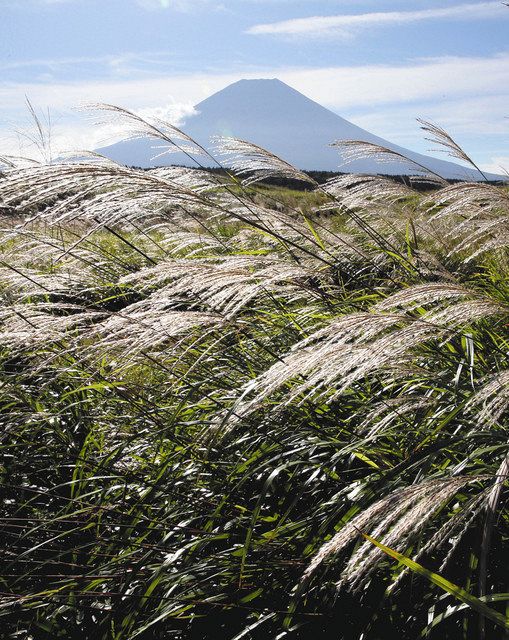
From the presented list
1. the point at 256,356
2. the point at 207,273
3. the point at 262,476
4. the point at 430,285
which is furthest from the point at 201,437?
the point at 430,285

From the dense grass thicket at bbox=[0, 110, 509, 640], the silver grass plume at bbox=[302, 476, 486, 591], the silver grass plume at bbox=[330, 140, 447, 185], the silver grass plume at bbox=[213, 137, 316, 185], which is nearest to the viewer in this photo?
the silver grass plume at bbox=[302, 476, 486, 591]

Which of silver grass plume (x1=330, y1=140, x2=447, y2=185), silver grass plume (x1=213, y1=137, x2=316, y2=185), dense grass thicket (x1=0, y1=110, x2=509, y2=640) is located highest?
silver grass plume (x1=330, y1=140, x2=447, y2=185)

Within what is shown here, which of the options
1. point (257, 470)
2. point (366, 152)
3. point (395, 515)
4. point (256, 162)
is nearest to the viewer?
point (395, 515)

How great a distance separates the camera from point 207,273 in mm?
2217

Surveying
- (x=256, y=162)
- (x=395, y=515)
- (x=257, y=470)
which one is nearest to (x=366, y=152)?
(x=256, y=162)

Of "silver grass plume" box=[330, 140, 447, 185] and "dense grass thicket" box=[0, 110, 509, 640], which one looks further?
"silver grass plume" box=[330, 140, 447, 185]

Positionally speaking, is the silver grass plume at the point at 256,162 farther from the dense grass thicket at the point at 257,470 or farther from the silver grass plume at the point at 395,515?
the silver grass plume at the point at 395,515

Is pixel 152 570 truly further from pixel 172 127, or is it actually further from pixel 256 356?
pixel 172 127

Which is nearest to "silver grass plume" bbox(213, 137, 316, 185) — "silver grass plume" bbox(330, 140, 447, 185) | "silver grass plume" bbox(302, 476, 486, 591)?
"silver grass plume" bbox(330, 140, 447, 185)

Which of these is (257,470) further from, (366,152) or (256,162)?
(366,152)

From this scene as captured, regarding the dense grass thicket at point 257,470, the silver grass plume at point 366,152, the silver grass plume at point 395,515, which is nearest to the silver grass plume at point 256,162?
the dense grass thicket at point 257,470

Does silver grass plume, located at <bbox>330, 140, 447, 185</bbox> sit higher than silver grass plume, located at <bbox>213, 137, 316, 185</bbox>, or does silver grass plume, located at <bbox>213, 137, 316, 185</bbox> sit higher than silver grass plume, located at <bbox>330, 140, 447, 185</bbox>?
silver grass plume, located at <bbox>330, 140, 447, 185</bbox>

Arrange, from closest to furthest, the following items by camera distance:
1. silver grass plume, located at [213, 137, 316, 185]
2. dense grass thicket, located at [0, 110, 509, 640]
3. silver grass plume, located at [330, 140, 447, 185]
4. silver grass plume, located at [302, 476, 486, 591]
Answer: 1. silver grass plume, located at [302, 476, 486, 591]
2. dense grass thicket, located at [0, 110, 509, 640]
3. silver grass plume, located at [213, 137, 316, 185]
4. silver grass plume, located at [330, 140, 447, 185]

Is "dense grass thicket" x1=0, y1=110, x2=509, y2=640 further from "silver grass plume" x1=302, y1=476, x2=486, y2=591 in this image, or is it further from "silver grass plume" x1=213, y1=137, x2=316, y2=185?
"silver grass plume" x1=213, y1=137, x2=316, y2=185
